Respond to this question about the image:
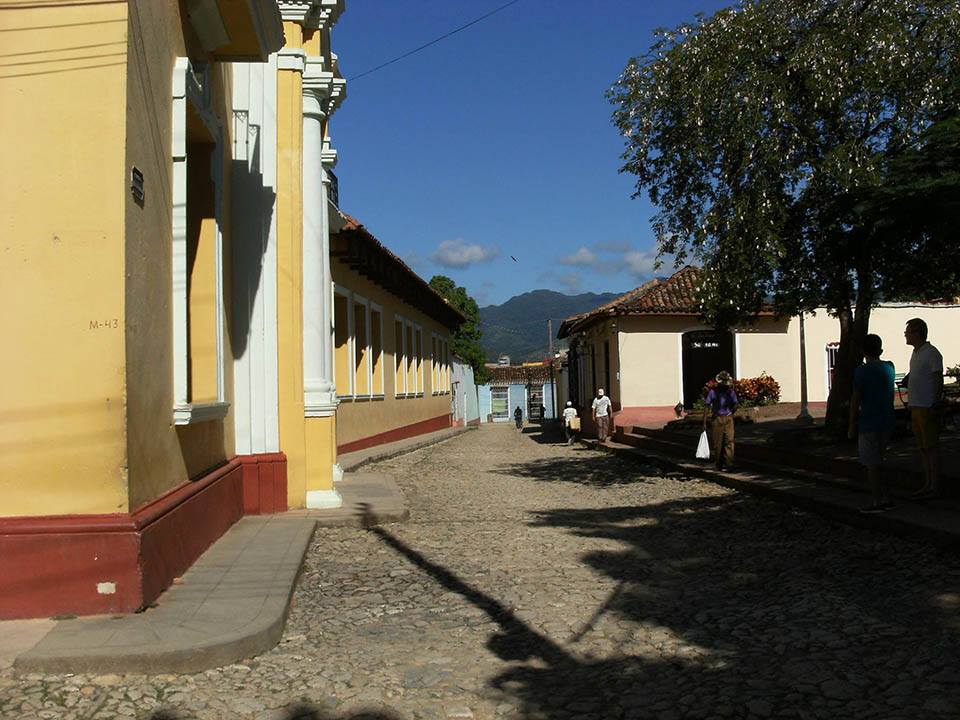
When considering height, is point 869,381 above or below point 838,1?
below

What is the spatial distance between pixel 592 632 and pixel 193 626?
1.92 m

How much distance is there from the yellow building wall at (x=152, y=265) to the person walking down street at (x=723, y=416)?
7655 millimetres

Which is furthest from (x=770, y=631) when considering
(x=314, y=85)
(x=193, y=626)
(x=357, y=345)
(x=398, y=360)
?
(x=398, y=360)

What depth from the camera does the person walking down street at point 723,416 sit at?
12.2m

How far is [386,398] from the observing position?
20.8 m

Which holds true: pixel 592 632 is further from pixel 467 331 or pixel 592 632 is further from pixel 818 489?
pixel 467 331

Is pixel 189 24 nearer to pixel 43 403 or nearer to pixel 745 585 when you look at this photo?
pixel 43 403

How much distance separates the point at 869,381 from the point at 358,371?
11896 millimetres

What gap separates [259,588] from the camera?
17.7 feet

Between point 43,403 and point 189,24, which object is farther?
point 189,24

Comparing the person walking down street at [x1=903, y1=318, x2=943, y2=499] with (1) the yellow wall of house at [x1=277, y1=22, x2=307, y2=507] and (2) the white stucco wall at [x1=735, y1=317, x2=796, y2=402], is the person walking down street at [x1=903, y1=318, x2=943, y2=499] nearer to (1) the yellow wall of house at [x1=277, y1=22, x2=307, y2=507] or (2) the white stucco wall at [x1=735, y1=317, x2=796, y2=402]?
(1) the yellow wall of house at [x1=277, y1=22, x2=307, y2=507]

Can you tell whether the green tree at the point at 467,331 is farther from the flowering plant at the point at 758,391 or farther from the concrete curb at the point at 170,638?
the concrete curb at the point at 170,638

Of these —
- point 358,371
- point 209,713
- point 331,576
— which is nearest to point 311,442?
point 331,576

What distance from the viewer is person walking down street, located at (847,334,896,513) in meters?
7.20
